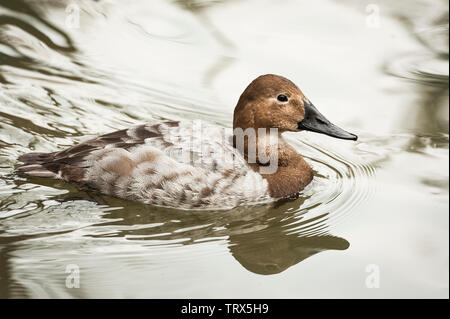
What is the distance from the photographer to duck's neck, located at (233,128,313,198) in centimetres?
661

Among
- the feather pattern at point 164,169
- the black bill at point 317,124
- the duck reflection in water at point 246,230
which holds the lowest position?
the duck reflection in water at point 246,230

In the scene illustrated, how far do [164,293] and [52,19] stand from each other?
564 cm

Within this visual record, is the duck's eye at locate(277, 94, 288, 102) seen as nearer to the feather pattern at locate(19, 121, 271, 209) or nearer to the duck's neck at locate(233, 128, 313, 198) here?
the duck's neck at locate(233, 128, 313, 198)

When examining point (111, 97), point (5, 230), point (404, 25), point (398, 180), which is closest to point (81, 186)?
point (5, 230)

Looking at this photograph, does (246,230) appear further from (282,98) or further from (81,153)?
(81,153)

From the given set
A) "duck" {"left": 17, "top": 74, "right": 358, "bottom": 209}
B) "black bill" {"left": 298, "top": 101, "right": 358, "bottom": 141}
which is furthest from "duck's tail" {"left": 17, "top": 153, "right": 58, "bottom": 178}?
"black bill" {"left": 298, "top": 101, "right": 358, "bottom": 141}

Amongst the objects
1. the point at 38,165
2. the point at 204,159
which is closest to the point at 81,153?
the point at 38,165

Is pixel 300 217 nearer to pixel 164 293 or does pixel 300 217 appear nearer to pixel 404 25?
pixel 164 293

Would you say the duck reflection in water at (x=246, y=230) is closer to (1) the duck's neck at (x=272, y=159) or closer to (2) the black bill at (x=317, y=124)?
(1) the duck's neck at (x=272, y=159)

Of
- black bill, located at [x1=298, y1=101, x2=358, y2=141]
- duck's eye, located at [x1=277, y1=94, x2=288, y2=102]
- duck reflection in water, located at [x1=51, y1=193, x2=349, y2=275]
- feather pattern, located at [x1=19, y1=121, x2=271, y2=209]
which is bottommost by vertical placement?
duck reflection in water, located at [x1=51, y1=193, x2=349, y2=275]

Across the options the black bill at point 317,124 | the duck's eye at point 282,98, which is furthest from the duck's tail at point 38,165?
the black bill at point 317,124

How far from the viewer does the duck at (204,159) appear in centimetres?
627

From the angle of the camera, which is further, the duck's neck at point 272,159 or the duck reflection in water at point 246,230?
the duck's neck at point 272,159

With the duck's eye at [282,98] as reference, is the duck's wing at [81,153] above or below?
below
